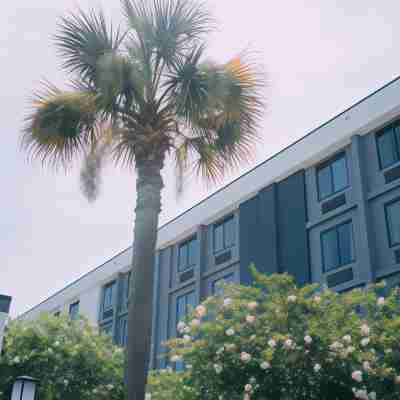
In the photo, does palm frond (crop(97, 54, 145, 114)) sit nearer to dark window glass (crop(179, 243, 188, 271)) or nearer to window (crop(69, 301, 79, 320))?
dark window glass (crop(179, 243, 188, 271))

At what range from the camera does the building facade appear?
2441 centimetres

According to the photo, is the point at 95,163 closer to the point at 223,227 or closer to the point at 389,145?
the point at 389,145

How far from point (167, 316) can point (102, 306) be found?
25.8ft

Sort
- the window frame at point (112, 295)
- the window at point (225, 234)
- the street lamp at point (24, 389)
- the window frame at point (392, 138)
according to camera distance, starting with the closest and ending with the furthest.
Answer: the street lamp at point (24, 389) < the window frame at point (392, 138) < the window at point (225, 234) < the window frame at point (112, 295)

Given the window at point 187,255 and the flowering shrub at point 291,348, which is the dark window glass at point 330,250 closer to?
the window at point 187,255

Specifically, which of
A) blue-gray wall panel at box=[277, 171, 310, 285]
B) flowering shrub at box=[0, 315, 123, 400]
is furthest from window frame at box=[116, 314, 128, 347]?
flowering shrub at box=[0, 315, 123, 400]

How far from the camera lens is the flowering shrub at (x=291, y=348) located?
1392cm

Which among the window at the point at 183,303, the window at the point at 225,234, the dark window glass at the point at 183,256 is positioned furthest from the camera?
the dark window glass at the point at 183,256

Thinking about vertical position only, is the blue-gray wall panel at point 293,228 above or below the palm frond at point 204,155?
above

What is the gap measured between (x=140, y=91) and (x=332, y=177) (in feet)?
46.6

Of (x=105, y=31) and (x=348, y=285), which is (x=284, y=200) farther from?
(x=105, y=31)

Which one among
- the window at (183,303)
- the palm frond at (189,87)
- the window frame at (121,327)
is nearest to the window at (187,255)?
the window at (183,303)

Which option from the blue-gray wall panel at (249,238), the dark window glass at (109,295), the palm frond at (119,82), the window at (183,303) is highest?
the dark window glass at (109,295)

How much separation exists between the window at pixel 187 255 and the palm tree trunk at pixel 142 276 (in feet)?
66.0
